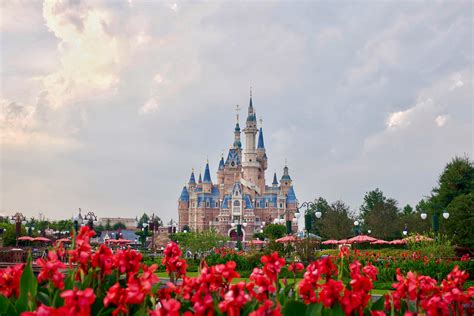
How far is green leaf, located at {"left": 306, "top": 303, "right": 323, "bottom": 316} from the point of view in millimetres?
3235

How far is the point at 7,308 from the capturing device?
3.63 m

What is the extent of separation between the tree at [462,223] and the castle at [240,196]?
5420cm

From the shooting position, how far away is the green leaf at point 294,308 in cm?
339

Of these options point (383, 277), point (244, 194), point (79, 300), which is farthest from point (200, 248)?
point (244, 194)

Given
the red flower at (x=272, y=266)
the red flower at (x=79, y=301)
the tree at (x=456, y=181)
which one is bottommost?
the red flower at (x=79, y=301)

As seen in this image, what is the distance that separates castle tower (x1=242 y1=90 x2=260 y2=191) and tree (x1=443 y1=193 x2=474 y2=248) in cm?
6309

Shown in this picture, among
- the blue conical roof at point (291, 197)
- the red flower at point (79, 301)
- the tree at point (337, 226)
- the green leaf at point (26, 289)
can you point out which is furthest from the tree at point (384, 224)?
the red flower at point (79, 301)

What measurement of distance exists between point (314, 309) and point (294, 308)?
167mm

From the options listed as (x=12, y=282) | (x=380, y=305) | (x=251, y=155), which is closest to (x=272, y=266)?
(x=380, y=305)

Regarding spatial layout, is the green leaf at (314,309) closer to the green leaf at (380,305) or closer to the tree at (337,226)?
the green leaf at (380,305)

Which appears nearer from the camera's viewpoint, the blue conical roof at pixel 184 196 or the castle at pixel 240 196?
the castle at pixel 240 196

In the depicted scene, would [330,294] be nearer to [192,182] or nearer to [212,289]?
[212,289]

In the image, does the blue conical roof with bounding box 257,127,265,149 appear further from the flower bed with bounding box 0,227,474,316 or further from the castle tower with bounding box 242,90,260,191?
the flower bed with bounding box 0,227,474,316

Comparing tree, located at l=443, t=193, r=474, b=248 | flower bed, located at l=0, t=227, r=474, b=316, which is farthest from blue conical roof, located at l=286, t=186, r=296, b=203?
flower bed, located at l=0, t=227, r=474, b=316
